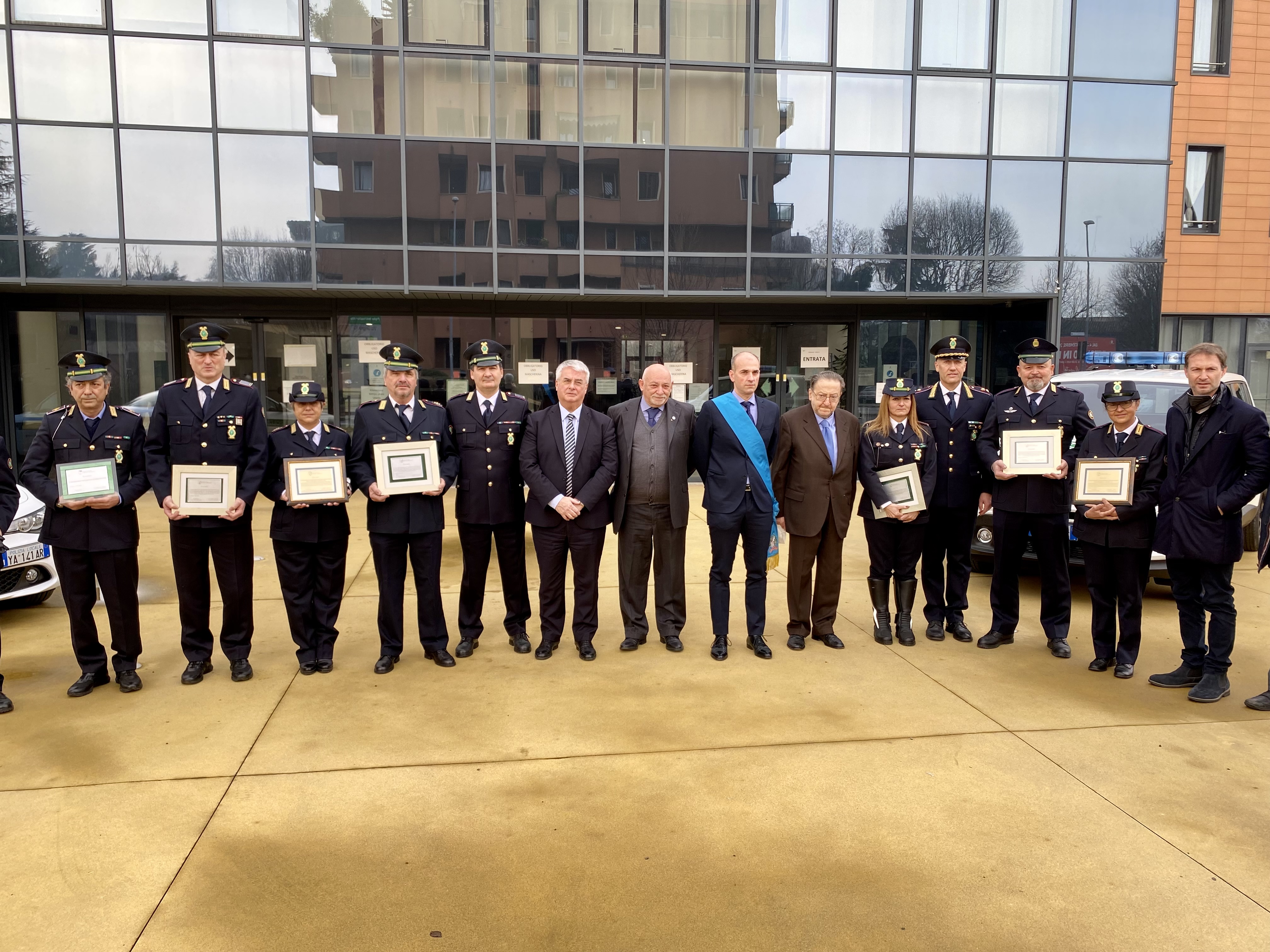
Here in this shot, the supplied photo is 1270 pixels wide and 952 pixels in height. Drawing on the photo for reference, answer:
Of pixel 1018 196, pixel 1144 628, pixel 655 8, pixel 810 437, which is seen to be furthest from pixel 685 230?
pixel 1144 628

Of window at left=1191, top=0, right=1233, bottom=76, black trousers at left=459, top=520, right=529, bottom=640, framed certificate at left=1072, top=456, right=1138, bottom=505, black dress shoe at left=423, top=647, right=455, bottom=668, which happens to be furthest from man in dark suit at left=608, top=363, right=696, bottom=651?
window at left=1191, top=0, right=1233, bottom=76

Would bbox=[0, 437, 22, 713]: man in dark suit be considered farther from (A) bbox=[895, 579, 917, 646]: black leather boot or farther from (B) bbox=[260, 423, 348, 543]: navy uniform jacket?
(A) bbox=[895, 579, 917, 646]: black leather boot

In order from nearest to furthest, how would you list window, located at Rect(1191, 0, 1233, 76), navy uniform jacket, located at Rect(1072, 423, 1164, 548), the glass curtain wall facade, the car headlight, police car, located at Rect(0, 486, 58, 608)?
navy uniform jacket, located at Rect(1072, 423, 1164, 548) → police car, located at Rect(0, 486, 58, 608) → the car headlight → the glass curtain wall facade → window, located at Rect(1191, 0, 1233, 76)

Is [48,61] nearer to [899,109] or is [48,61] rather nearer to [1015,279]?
[899,109]

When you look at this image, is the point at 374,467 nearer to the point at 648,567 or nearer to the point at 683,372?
the point at 648,567

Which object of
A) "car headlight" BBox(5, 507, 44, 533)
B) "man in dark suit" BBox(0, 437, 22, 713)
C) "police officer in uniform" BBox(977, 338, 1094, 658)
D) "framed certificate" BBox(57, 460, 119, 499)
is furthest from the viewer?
"car headlight" BBox(5, 507, 44, 533)

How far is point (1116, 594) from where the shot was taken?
5441 millimetres

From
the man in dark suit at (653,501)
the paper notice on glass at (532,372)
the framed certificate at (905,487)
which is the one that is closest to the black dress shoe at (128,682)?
the man in dark suit at (653,501)

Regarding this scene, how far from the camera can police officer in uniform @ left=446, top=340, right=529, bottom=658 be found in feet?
18.3

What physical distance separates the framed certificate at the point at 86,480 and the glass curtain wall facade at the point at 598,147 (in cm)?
776

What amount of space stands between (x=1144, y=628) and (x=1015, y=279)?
27.2ft

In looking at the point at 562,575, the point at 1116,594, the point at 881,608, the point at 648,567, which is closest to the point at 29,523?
the point at 562,575

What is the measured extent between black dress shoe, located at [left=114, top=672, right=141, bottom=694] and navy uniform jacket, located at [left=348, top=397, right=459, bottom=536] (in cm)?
157

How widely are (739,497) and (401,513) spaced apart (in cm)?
218
